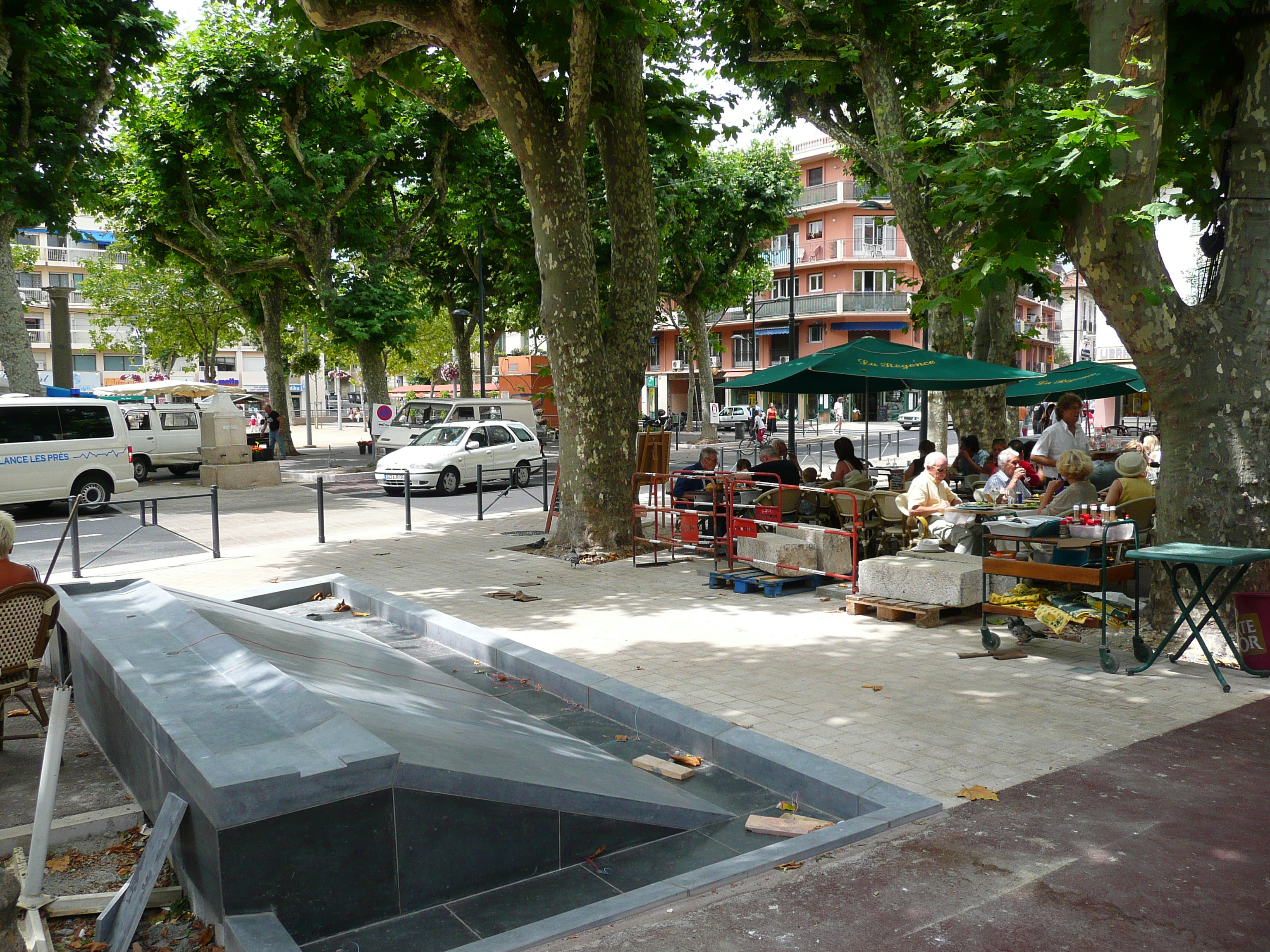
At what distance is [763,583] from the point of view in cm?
967

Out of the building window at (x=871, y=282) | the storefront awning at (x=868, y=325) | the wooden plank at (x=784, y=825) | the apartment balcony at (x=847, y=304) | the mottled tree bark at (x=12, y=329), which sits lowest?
the wooden plank at (x=784, y=825)

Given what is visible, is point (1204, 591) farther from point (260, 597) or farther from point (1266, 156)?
point (260, 597)

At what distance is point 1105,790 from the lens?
15.1 feet

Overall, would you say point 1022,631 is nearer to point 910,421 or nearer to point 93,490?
point 93,490

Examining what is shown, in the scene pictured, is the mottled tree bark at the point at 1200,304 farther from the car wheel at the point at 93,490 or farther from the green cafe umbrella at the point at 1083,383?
the car wheel at the point at 93,490

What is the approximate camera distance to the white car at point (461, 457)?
20984mm

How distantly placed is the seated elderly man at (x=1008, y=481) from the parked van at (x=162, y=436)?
20578mm

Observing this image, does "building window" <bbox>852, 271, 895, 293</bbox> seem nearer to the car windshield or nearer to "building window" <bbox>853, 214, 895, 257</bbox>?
"building window" <bbox>853, 214, 895, 257</bbox>

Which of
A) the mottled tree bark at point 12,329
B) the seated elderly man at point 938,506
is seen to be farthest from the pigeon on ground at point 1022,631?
the mottled tree bark at point 12,329

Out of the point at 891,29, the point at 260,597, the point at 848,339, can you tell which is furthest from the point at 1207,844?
the point at 848,339

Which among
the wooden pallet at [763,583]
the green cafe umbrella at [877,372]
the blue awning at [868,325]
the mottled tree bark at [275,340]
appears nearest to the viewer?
the wooden pallet at [763,583]

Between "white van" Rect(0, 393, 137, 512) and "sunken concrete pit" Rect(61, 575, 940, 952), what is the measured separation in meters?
12.7

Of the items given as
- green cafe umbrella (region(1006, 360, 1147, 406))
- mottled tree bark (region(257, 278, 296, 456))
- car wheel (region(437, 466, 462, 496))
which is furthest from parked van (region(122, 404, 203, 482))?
green cafe umbrella (region(1006, 360, 1147, 406))

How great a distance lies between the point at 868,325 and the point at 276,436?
36.0 meters
